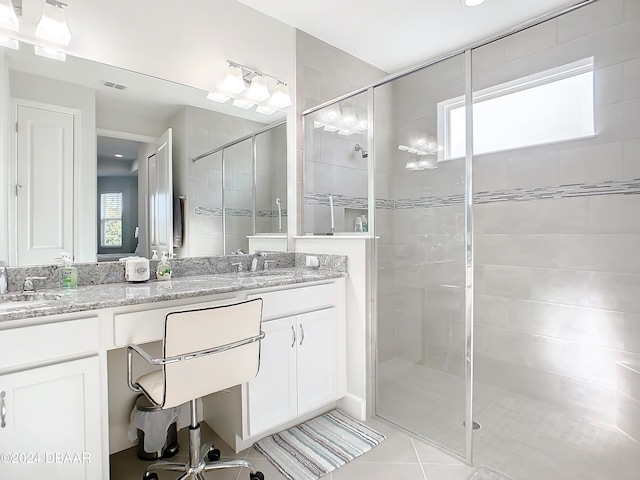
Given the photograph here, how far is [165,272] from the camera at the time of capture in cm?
197

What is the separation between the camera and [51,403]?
1235mm

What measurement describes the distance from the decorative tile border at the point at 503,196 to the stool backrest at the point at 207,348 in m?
1.25

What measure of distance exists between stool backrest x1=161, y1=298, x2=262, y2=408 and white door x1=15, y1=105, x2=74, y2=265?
0.92 metres

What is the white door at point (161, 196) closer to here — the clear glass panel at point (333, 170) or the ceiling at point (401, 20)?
the clear glass panel at point (333, 170)

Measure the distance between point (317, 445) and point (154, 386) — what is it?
37.3 inches

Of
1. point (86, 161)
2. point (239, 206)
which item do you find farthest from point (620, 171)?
point (86, 161)

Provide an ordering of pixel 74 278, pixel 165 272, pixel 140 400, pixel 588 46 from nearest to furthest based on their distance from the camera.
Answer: pixel 74 278 < pixel 140 400 < pixel 165 272 < pixel 588 46

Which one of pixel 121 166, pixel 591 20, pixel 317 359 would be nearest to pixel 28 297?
pixel 121 166

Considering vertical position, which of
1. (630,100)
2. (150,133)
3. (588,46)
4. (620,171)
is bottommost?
(620,171)

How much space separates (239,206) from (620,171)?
236cm

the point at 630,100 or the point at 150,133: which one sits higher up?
the point at 630,100

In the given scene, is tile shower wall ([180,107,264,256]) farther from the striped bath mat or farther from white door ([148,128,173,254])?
the striped bath mat

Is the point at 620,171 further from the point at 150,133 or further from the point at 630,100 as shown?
the point at 150,133

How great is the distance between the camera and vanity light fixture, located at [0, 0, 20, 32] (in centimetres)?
159
